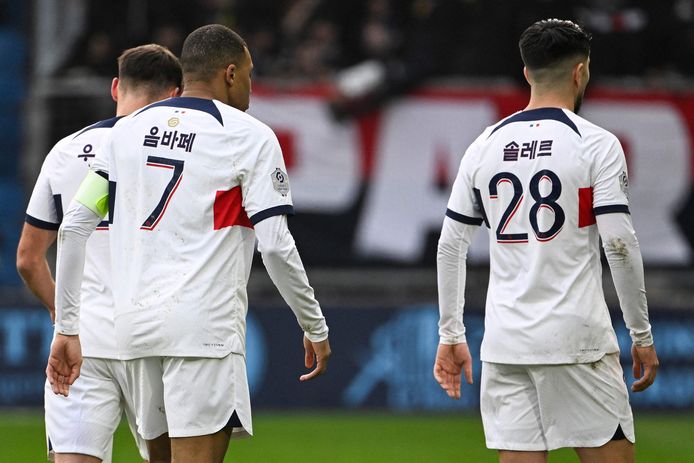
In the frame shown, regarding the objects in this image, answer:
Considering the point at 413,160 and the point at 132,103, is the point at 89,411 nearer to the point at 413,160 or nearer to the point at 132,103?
the point at 132,103

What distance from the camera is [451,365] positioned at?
5.23 m

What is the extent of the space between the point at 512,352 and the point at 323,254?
8.54m

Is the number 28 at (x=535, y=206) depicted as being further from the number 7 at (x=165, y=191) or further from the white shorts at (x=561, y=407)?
the number 7 at (x=165, y=191)

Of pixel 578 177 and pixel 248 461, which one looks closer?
pixel 578 177

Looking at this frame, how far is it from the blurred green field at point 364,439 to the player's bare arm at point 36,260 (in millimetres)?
3712

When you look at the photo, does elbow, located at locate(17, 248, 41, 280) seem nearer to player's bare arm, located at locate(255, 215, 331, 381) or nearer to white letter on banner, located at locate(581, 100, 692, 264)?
player's bare arm, located at locate(255, 215, 331, 381)

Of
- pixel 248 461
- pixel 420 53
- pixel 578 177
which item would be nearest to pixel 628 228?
pixel 578 177

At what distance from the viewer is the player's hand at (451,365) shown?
5223 mm

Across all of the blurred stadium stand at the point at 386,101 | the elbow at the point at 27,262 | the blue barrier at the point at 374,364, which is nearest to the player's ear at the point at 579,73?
the elbow at the point at 27,262

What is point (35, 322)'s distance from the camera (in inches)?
472

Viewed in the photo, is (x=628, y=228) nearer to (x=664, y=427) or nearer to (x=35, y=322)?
(x=664, y=427)

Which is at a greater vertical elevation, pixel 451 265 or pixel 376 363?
pixel 451 265

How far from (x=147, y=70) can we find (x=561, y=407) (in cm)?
229

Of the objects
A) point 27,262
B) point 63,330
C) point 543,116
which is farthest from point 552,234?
point 27,262
